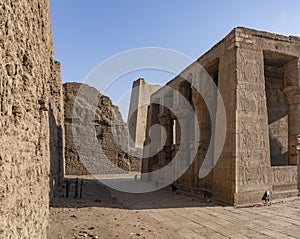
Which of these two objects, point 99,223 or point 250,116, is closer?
point 99,223

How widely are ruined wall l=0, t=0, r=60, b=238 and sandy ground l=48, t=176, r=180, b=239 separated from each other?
54.6 inches

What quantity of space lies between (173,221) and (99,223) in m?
1.83

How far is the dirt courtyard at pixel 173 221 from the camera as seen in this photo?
16.9ft

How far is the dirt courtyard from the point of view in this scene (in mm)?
5137

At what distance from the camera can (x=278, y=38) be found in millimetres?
9703

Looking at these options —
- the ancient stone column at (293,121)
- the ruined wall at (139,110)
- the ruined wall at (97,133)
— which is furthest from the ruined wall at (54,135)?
the ruined wall at (139,110)

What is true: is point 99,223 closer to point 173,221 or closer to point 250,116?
point 173,221

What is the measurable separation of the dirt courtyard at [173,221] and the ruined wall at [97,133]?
10.5m

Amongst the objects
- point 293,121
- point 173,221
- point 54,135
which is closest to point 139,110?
point 54,135

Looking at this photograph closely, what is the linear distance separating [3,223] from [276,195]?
8.89 metres

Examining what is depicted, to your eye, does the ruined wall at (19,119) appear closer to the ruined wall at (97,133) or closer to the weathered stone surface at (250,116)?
the weathered stone surface at (250,116)

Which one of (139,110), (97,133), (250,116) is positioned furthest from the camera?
(139,110)

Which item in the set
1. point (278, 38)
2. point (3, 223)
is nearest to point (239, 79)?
point (278, 38)

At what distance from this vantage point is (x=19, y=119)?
9.34 ft
